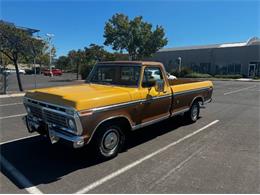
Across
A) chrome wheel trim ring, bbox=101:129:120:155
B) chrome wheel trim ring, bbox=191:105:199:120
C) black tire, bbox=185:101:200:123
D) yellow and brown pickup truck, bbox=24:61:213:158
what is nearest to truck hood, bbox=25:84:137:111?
yellow and brown pickup truck, bbox=24:61:213:158

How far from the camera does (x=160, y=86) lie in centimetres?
521

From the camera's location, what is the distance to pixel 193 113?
729 centimetres

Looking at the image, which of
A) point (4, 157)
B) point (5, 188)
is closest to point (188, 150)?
point (5, 188)

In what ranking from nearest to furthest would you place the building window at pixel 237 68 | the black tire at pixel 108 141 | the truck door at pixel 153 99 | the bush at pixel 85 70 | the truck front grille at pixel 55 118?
the truck front grille at pixel 55 118, the black tire at pixel 108 141, the truck door at pixel 153 99, the bush at pixel 85 70, the building window at pixel 237 68

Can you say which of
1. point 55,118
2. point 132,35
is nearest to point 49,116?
point 55,118

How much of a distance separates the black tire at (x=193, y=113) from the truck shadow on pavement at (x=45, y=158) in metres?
1.68

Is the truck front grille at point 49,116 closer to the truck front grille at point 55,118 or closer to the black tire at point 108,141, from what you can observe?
A: the truck front grille at point 55,118

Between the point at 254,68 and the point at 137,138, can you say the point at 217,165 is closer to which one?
the point at 137,138

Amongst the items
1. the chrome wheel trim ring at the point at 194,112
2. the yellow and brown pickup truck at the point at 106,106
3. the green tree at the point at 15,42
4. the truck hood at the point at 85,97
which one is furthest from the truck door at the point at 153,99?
the green tree at the point at 15,42

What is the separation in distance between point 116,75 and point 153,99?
1.10 metres

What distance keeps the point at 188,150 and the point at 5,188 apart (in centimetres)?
359

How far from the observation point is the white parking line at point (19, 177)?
3422mm

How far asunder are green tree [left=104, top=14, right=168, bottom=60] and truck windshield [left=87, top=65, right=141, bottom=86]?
31.2 metres

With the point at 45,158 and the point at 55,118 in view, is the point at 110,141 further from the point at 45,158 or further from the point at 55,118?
the point at 45,158
